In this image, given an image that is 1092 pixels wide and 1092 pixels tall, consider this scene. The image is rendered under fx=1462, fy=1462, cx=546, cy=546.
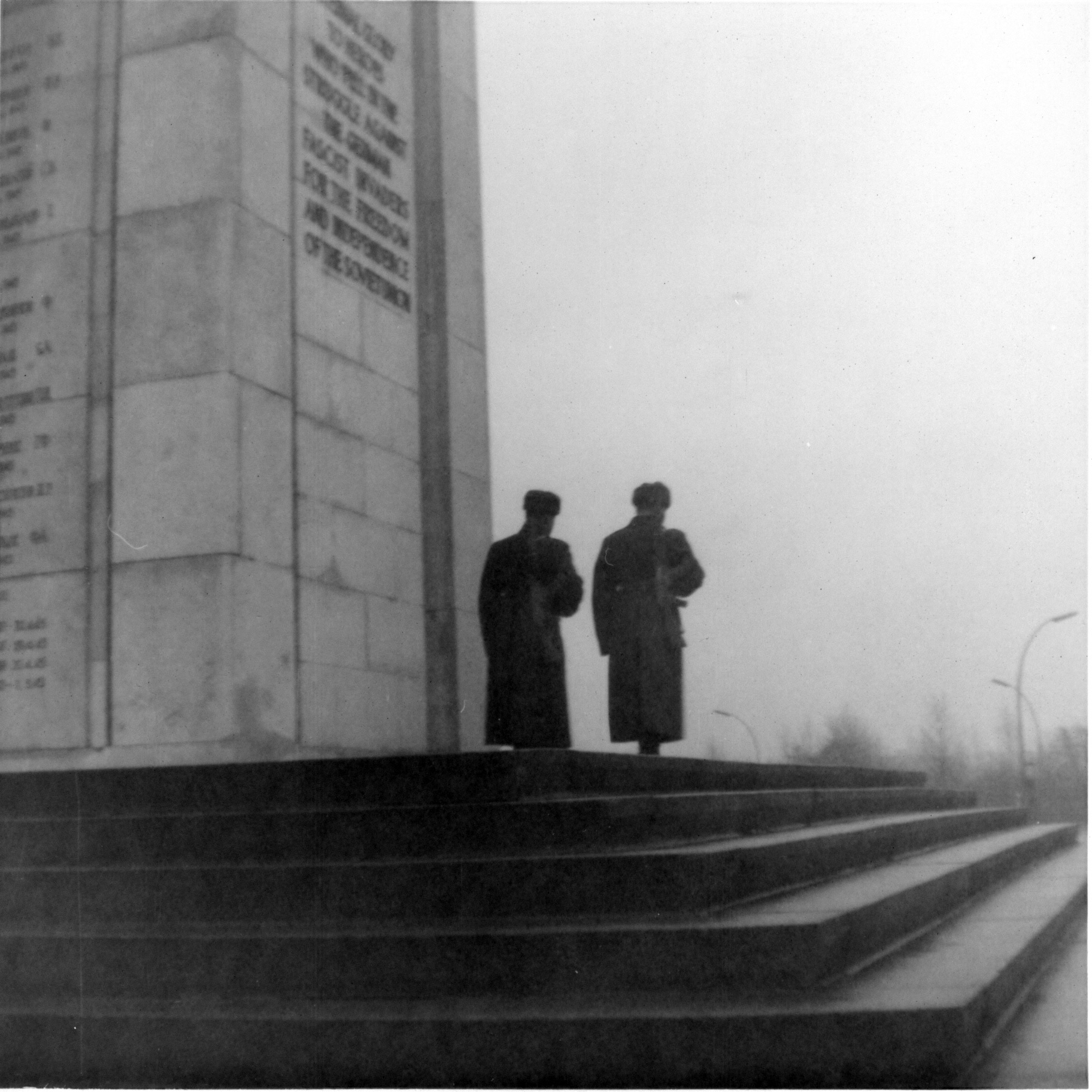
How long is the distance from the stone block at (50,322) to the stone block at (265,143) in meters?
1.01

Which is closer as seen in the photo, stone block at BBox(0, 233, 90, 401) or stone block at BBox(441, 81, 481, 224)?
stone block at BBox(0, 233, 90, 401)

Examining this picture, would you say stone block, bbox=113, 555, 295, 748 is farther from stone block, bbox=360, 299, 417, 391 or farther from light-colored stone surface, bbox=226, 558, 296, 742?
stone block, bbox=360, 299, 417, 391

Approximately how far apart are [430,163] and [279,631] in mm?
3940

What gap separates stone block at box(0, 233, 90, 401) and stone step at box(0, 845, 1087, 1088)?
4335mm

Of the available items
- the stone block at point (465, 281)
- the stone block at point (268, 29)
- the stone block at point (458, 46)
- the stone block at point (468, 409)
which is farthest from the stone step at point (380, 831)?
the stone block at point (458, 46)

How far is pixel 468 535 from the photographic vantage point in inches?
404

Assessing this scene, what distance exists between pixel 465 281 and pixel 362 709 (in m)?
3.58

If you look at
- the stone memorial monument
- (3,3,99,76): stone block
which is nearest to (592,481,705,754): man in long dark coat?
the stone memorial monument

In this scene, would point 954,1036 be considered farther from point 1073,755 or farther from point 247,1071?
point 1073,755

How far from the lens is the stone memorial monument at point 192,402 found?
7.80m

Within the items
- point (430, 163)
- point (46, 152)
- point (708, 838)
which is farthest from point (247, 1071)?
point (430, 163)

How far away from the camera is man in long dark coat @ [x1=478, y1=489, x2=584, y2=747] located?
803cm

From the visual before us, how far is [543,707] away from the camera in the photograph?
827 centimetres

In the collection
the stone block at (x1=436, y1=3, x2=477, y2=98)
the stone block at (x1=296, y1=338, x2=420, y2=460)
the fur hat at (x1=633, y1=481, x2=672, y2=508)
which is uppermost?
the stone block at (x1=436, y1=3, x2=477, y2=98)
